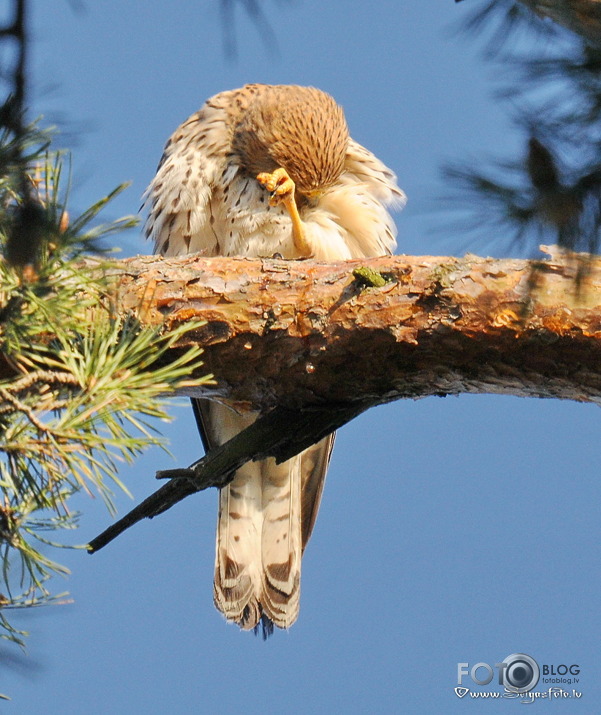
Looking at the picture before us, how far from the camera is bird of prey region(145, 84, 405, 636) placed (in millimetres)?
3799

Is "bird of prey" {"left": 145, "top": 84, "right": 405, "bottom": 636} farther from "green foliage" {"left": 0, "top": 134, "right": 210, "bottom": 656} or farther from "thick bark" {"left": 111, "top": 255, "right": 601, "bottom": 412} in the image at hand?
"green foliage" {"left": 0, "top": 134, "right": 210, "bottom": 656}

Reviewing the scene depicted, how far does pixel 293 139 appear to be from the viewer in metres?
4.02

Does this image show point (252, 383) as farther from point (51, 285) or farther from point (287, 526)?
point (287, 526)

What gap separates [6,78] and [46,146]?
12cm

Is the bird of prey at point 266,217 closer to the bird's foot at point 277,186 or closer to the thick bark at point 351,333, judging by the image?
A: the bird's foot at point 277,186

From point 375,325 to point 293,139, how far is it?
1.75 m

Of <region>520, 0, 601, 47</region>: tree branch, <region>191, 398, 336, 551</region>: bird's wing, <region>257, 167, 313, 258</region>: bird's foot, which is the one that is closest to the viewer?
<region>520, 0, 601, 47</region>: tree branch

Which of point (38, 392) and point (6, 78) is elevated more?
point (6, 78)

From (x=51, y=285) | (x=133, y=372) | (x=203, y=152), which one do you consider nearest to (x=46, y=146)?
(x=51, y=285)

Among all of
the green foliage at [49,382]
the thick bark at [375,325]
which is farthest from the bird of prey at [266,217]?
the green foliage at [49,382]

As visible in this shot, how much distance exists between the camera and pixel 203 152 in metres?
3.98

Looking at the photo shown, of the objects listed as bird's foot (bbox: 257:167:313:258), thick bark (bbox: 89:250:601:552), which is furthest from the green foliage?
bird's foot (bbox: 257:167:313:258)

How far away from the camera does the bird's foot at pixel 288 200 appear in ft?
12.2

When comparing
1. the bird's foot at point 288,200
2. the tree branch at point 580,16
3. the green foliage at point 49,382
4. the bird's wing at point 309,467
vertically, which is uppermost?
the bird's foot at point 288,200
